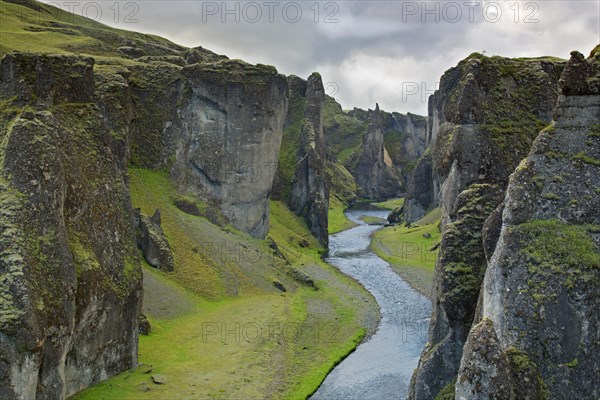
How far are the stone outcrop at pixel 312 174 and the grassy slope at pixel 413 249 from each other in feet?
42.6

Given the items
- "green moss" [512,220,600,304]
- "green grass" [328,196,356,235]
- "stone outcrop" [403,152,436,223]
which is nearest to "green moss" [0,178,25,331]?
"green moss" [512,220,600,304]

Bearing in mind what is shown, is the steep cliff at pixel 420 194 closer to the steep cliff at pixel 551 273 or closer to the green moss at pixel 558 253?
the steep cliff at pixel 551 273

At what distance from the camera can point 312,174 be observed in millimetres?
125250

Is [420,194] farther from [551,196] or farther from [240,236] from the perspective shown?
[551,196]

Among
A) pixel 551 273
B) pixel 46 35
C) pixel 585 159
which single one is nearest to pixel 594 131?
pixel 585 159

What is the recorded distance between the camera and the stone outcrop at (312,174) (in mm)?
120500

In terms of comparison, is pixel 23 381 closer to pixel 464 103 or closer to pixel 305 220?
pixel 464 103

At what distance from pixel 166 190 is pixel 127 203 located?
118 ft

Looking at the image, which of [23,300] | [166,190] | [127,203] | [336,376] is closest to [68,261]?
[23,300]

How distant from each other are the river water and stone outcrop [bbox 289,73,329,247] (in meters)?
23.5

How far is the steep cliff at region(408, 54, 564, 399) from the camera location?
2639 cm

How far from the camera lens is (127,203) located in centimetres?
4659

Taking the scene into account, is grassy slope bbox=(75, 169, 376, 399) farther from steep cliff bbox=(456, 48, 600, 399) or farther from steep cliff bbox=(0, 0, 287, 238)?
steep cliff bbox=(456, 48, 600, 399)

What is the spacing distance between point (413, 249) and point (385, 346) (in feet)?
174
